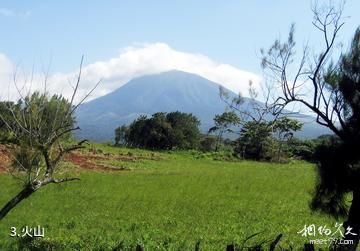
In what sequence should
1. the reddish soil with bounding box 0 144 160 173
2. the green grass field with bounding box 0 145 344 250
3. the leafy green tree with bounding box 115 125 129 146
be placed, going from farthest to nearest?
the leafy green tree with bounding box 115 125 129 146 < the reddish soil with bounding box 0 144 160 173 < the green grass field with bounding box 0 145 344 250

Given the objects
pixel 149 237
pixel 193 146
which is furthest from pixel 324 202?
pixel 193 146

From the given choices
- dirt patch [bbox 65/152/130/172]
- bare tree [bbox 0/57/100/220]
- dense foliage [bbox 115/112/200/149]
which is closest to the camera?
bare tree [bbox 0/57/100/220]

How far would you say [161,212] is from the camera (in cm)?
1638

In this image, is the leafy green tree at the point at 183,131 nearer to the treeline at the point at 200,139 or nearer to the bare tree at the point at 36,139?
the treeline at the point at 200,139

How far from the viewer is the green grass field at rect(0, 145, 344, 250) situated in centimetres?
1106

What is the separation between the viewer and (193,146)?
202 ft

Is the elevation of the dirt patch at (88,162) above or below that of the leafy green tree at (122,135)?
below

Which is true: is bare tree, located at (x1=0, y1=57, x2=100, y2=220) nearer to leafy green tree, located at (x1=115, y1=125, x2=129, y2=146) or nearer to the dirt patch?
the dirt patch

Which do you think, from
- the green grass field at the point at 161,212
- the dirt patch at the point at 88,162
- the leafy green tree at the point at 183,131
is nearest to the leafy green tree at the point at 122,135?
the leafy green tree at the point at 183,131

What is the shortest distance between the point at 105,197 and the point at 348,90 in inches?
526

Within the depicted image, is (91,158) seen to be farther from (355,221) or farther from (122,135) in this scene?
(122,135)

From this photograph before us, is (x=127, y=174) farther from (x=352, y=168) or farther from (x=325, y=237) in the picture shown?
(x=352, y=168)

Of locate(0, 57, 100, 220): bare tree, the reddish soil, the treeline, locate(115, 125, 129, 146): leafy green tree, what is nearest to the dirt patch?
the reddish soil

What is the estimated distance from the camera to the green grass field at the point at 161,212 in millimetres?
11059
